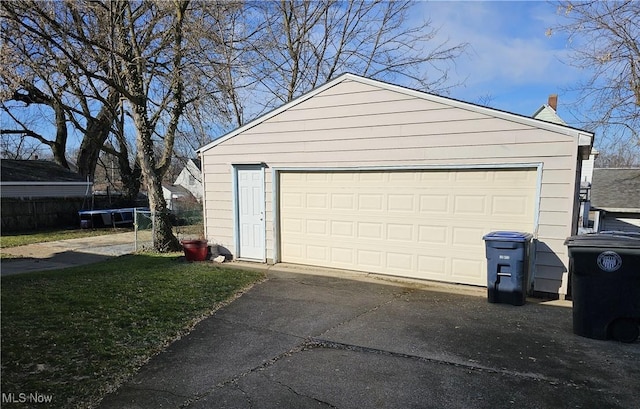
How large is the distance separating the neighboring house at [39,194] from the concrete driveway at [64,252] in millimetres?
4739

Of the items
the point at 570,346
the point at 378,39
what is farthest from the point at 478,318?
the point at 378,39

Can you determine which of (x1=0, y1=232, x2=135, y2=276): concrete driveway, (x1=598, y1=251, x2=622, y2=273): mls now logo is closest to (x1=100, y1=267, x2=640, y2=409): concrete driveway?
(x1=598, y1=251, x2=622, y2=273): mls now logo

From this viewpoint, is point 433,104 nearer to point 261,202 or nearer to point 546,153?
point 546,153

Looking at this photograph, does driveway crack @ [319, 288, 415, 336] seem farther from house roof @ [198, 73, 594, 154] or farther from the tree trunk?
the tree trunk

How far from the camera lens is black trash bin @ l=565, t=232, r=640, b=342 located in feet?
13.5

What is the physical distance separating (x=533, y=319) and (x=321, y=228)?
4144mm

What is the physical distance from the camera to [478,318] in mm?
4949

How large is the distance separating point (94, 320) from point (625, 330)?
614 centimetres

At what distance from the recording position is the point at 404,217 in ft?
22.6

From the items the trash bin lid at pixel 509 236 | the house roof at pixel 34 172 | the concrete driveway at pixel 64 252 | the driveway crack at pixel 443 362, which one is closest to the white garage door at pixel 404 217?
the trash bin lid at pixel 509 236

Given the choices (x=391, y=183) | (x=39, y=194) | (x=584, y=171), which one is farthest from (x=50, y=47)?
(x=584, y=171)

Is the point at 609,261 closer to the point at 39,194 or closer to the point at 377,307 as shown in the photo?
the point at 377,307

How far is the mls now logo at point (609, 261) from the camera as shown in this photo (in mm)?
4172

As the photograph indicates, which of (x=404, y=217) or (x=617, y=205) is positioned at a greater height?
(x=404, y=217)
